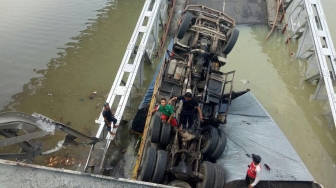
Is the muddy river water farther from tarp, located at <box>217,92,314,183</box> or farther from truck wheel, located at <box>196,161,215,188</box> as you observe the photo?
truck wheel, located at <box>196,161,215,188</box>

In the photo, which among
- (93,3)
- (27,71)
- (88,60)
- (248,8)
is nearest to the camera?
(27,71)

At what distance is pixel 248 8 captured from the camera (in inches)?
506

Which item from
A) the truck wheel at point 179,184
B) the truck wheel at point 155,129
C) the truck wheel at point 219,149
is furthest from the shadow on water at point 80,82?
the truck wheel at point 179,184

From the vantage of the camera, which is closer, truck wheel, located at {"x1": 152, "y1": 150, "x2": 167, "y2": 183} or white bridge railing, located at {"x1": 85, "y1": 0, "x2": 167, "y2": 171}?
truck wheel, located at {"x1": 152, "y1": 150, "x2": 167, "y2": 183}

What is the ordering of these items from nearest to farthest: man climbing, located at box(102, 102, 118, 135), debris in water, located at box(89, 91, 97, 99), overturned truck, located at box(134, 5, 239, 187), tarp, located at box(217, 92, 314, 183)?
overturned truck, located at box(134, 5, 239, 187), tarp, located at box(217, 92, 314, 183), man climbing, located at box(102, 102, 118, 135), debris in water, located at box(89, 91, 97, 99)

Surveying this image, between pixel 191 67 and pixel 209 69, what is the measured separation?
1.62 feet

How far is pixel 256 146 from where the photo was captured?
19.8ft

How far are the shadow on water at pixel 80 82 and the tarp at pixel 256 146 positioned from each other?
2.94 meters

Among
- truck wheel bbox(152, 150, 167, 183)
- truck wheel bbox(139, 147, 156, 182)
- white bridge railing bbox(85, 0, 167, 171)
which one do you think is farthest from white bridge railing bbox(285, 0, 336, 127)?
white bridge railing bbox(85, 0, 167, 171)

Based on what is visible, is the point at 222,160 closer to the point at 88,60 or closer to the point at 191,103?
the point at 191,103

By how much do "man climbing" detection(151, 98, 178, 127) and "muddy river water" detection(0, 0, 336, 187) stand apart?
196 cm

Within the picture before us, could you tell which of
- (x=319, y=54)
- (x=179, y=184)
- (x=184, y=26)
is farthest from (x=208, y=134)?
(x=319, y=54)

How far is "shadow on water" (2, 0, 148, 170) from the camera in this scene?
7.78 metres

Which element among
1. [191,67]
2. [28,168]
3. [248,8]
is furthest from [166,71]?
[248,8]
